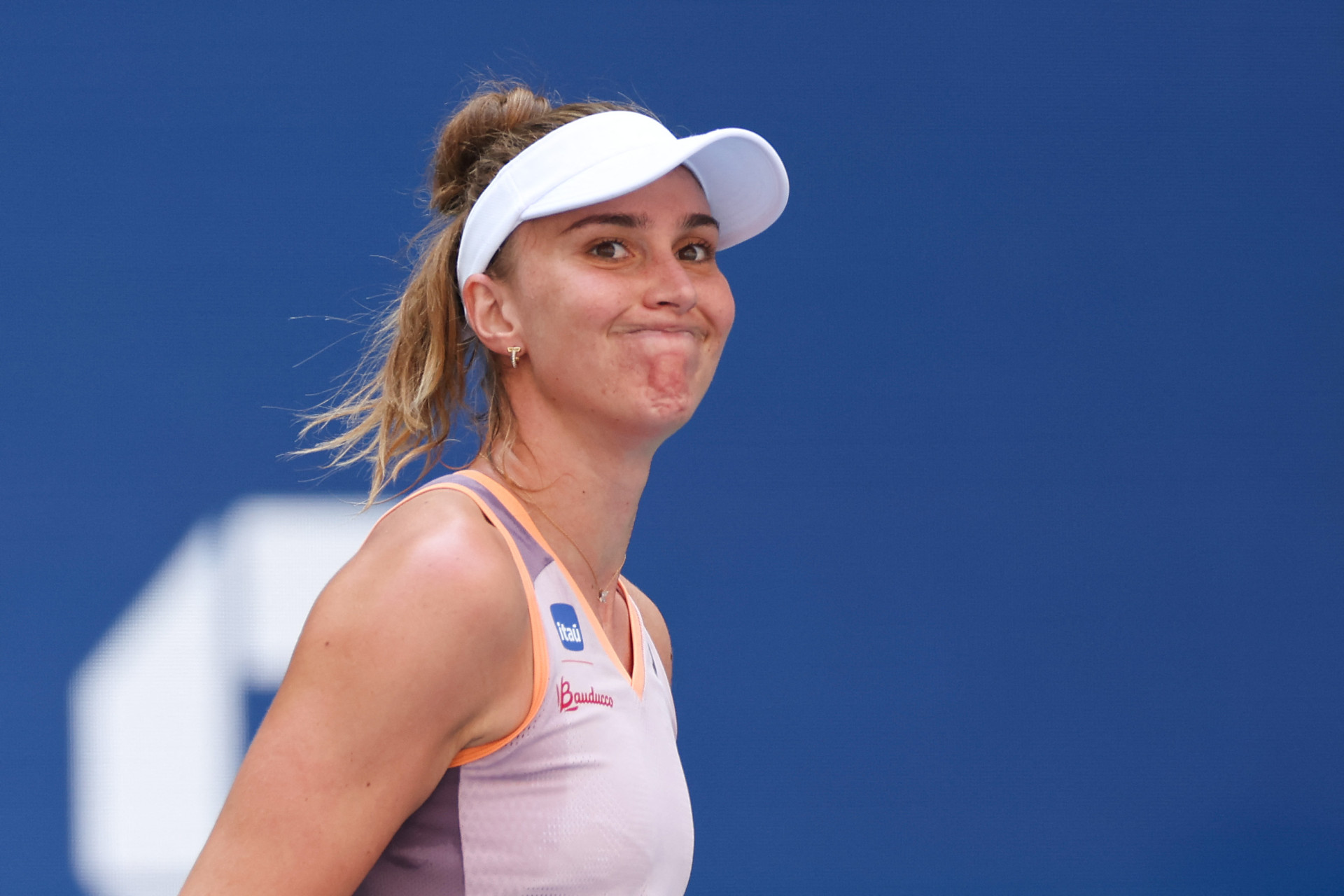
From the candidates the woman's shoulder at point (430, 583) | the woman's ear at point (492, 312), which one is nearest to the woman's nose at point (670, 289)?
the woman's ear at point (492, 312)

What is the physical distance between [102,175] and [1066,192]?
146 centimetres

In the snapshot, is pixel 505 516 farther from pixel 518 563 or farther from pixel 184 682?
pixel 184 682

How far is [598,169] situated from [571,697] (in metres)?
0.37

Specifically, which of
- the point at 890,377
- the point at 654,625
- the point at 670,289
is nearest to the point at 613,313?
the point at 670,289

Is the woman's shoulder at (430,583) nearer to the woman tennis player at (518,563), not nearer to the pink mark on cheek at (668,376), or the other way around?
the woman tennis player at (518,563)

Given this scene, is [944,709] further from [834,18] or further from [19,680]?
[19,680]

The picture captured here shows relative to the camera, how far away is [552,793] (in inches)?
29.4

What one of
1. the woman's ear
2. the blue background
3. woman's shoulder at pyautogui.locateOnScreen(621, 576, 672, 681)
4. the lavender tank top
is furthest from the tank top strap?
the blue background

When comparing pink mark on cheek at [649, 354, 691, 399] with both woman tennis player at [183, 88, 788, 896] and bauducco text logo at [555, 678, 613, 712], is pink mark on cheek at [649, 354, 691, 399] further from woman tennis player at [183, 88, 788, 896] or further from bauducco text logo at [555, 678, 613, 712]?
bauducco text logo at [555, 678, 613, 712]

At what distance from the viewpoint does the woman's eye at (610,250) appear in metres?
0.87

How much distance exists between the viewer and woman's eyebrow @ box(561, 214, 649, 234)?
86 centimetres

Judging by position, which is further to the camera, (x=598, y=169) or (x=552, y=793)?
(x=598, y=169)

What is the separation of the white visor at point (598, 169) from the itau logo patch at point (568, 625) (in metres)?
0.27

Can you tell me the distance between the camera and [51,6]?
5.83ft
